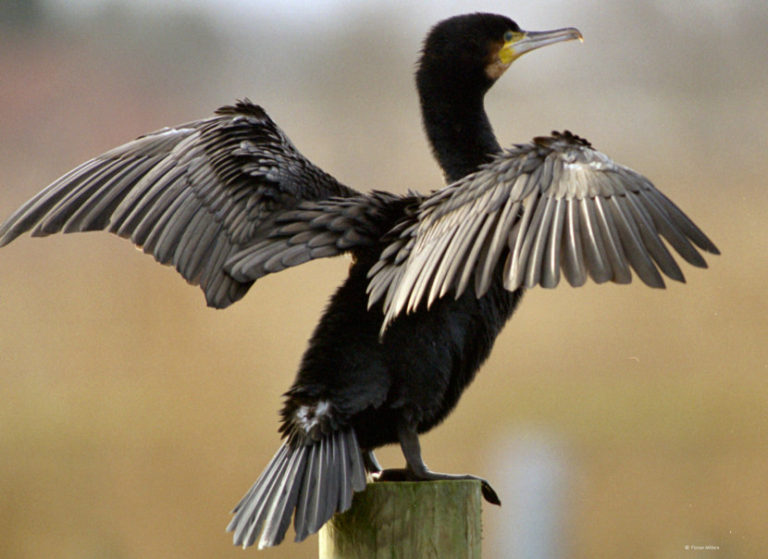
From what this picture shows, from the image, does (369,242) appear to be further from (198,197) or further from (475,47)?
(475,47)

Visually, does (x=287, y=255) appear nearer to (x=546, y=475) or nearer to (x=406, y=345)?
(x=406, y=345)

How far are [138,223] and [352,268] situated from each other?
0.53m

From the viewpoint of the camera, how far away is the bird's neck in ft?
9.54

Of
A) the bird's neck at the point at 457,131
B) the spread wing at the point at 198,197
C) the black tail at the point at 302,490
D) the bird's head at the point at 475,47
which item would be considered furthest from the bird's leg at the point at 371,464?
the bird's head at the point at 475,47

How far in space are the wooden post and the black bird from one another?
0.08 m

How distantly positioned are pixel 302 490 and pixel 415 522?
0.24 metres

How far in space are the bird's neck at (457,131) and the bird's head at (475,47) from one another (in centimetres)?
5

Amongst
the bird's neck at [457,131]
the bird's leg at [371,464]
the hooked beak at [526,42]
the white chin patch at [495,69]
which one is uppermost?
the hooked beak at [526,42]

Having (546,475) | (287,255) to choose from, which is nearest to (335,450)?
(287,255)

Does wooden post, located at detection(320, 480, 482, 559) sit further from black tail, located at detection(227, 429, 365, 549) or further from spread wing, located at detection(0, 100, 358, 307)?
spread wing, located at detection(0, 100, 358, 307)

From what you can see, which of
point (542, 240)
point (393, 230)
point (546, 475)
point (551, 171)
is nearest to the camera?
point (542, 240)

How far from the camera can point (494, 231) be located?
6.98 feet

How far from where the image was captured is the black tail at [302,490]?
7.09ft

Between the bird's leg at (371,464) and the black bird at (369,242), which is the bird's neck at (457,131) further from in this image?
the bird's leg at (371,464)
